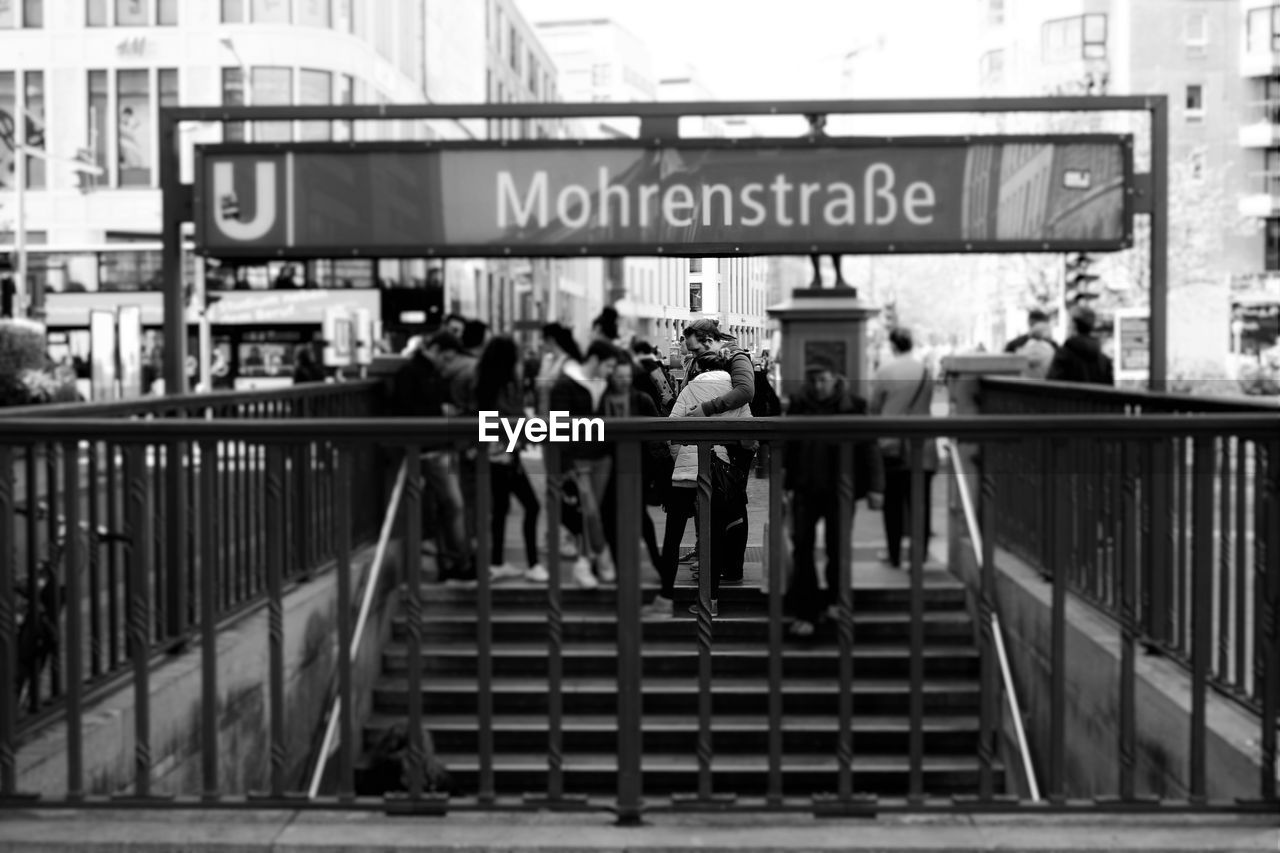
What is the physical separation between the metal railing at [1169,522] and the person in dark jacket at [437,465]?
115 inches

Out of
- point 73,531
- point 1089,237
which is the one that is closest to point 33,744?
point 73,531

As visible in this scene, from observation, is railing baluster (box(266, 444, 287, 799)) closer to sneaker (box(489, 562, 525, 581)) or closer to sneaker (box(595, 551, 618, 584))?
sneaker (box(595, 551, 618, 584))

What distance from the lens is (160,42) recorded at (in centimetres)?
565

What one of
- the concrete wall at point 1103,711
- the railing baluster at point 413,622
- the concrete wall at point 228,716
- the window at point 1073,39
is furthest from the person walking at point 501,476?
the window at point 1073,39

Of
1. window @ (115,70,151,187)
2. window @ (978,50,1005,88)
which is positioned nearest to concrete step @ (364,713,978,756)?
window @ (115,70,151,187)

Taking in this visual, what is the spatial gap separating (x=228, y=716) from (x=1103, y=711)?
3.18 m

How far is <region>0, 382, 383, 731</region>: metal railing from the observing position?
4.30m

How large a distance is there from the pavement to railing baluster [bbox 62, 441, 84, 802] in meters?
0.13

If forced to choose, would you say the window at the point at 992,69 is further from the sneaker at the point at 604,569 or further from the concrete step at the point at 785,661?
the concrete step at the point at 785,661

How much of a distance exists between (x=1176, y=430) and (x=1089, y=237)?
170cm

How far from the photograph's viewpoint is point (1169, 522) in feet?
15.8

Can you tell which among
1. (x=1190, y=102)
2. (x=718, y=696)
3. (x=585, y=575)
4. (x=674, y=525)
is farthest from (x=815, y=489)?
(x=1190, y=102)

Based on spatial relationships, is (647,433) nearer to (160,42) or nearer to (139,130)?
(160,42)

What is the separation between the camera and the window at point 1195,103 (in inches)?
1612
